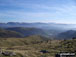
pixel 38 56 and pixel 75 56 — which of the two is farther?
pixel 38 56

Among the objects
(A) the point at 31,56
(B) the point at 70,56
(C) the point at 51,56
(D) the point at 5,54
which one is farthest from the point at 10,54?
(B) the point at 70,56

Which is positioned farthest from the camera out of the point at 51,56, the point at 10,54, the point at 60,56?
the point at 51,56

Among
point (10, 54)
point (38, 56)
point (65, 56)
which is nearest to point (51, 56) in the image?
point (38, 56)

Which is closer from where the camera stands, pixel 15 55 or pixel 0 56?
pixel 0 56

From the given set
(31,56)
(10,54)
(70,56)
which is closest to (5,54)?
(10,54)

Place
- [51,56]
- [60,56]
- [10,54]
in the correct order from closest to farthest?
[60,56] < [10,54] < [51,56]

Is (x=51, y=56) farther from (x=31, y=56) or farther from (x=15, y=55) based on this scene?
(x=15, y=55)

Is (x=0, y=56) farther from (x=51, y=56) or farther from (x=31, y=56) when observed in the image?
(x=51, y=56)
